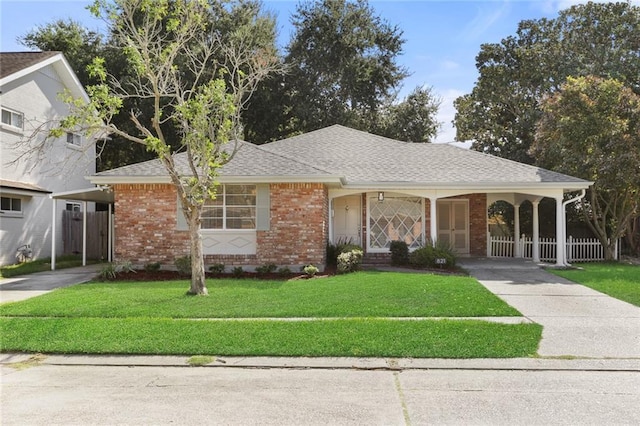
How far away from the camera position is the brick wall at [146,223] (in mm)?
15062

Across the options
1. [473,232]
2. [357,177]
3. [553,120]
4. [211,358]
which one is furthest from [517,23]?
[211,358]

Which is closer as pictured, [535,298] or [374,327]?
[374,327]

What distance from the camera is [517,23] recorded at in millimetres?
28188

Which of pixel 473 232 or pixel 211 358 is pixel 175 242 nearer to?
pixel 211 358

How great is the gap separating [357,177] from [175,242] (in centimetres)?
613

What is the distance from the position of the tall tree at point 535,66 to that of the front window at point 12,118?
71.9 ft

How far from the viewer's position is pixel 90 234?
69.8 ft

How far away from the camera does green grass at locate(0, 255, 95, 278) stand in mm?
15750

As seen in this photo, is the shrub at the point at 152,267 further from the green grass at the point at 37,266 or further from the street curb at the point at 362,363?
the street curb at the point at 362,363

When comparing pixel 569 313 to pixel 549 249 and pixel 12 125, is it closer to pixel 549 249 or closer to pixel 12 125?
pixel 549 249

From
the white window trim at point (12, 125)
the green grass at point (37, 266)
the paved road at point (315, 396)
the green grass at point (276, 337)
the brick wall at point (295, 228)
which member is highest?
the white window trim at point (12, 125)

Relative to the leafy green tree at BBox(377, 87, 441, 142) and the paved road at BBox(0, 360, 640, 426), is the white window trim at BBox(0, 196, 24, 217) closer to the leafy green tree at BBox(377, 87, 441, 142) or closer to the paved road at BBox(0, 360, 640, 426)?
the paved road at BBox(0, 360, 640, 426)

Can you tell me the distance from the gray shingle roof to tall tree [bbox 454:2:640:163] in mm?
8250

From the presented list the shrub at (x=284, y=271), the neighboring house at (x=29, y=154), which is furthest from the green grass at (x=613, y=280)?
the neighboring house at (x=29, y=154)
